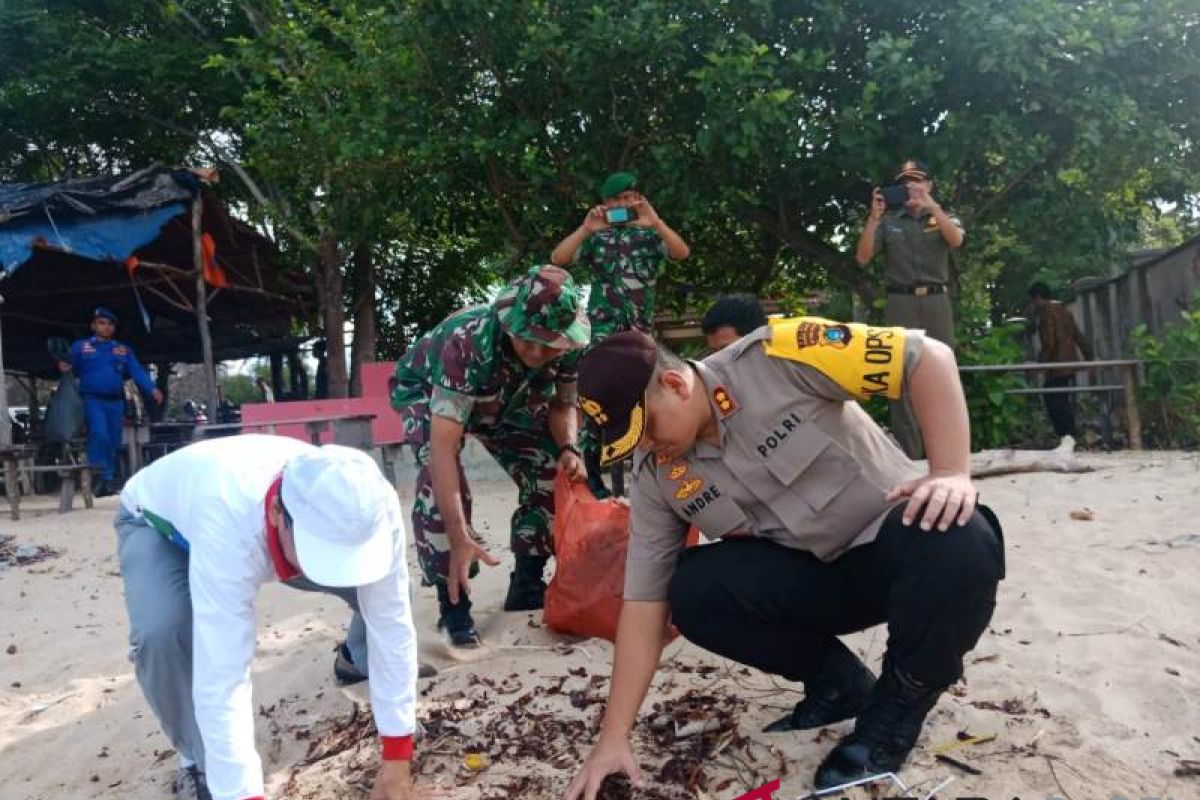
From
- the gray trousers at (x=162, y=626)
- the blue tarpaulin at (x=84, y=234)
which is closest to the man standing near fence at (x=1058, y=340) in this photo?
the gray trousers at (x=162, y=626)

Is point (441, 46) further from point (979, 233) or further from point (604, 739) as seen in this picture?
point (604, 739)

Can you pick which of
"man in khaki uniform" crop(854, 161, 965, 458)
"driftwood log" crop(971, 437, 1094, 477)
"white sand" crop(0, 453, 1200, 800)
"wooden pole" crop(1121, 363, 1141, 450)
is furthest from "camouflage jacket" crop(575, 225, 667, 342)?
"wooden pole" crop(1121, 363, 1141, 450)

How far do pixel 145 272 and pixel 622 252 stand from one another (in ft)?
26.4

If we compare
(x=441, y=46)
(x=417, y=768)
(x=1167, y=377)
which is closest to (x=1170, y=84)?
(x=1167, y=377)

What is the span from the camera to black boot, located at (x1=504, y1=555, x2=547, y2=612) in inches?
142

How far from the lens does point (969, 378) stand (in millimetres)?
6879

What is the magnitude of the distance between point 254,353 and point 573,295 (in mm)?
13661

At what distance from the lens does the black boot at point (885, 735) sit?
6.63 ft

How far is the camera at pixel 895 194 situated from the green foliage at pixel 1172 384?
8.91ft

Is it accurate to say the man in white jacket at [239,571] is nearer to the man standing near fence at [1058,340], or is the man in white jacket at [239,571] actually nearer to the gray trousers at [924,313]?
the gray trousers at [924,313]

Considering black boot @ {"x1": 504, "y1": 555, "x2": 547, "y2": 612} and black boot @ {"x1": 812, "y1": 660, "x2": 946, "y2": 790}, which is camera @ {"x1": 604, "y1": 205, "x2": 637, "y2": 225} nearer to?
black boot @ {"x1": 504, "y1": 555, "x2": 547, "y2": 612}

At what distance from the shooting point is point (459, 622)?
3.23 metres

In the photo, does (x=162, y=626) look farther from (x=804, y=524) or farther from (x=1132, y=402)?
(x=1132, y=402)

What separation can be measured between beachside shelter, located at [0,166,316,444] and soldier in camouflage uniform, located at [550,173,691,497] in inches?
217
